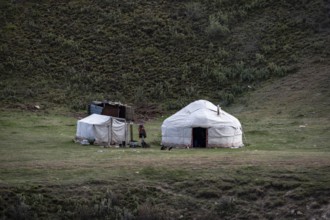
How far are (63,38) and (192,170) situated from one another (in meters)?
42.6

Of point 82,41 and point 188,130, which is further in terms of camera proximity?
point 82,41

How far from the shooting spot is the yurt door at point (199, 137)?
31797mm

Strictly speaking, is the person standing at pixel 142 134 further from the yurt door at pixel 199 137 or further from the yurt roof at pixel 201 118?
the yurt door at pixel 199 137

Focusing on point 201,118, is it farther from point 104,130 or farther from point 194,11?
point 194,11

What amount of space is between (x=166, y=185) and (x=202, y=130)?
34.8 ft

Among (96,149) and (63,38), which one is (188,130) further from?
(63,38)

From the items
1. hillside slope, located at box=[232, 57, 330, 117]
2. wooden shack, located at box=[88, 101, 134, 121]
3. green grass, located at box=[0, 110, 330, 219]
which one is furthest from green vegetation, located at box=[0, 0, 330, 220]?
wooden shack, located at box=[88, 101, 134, 121]

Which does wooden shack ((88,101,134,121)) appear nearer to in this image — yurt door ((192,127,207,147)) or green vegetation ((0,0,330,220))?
Answer: green vegetation ((0,0,330,220))

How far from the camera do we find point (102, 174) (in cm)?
2236

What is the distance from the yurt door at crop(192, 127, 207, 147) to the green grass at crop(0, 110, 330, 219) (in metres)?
5.05

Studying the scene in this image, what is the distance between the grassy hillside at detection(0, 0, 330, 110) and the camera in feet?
175

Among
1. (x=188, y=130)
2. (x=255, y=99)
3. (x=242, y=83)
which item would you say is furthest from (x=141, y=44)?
(x=188, y=130)

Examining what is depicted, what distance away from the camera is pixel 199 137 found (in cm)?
3219

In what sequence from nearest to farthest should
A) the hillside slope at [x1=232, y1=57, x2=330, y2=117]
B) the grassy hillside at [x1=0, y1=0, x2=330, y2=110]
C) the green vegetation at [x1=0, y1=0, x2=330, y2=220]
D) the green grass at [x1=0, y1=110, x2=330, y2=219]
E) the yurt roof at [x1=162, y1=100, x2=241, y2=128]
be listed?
the green grass at [x1=0, y1=110, x2=330, y2=219] → the green vegetation at [x1=0, y1=0, x2=330, y2=220] → the yurt roof at [x1=162, y1=100, x2=241, y2=128] → the hillside slope at [x1=232, y1=57, x2=330, y2=117] → the grassy hillside at [x1=0, y1=0, x2=330, y2=110]
